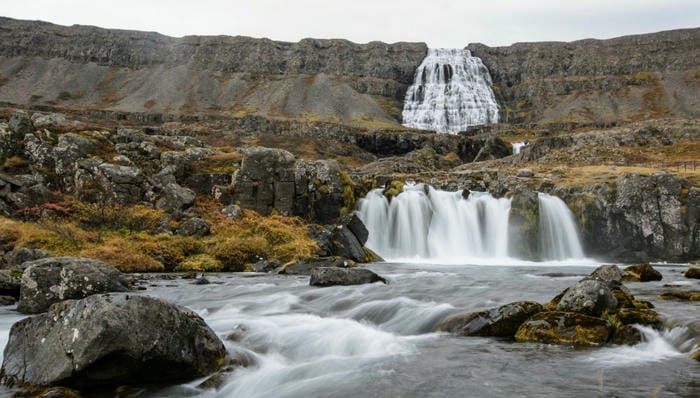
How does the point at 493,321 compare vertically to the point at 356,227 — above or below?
below

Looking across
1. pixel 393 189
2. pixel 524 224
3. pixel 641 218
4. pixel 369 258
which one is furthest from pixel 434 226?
pixel 641 218

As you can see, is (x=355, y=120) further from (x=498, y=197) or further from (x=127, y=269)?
(x=127, y=269)

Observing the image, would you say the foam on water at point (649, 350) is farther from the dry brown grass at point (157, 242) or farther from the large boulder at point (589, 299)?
the dry brown grass at point (157, 242)

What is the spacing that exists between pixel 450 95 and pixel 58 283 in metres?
132

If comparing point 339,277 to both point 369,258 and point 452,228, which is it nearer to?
point 369,258

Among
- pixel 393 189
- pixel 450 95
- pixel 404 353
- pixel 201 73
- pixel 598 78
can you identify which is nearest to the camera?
pixel 404 353

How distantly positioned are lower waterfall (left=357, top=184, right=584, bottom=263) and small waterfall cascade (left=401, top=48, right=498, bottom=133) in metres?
91.6

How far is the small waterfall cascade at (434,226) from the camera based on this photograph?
3750 cm

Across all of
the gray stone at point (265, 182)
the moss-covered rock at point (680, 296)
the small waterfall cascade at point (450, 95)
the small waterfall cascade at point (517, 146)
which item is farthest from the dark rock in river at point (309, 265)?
the small waterfall cascade at point (450, 95)

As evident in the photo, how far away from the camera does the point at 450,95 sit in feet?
449

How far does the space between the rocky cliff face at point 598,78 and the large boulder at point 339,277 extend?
111028 mm

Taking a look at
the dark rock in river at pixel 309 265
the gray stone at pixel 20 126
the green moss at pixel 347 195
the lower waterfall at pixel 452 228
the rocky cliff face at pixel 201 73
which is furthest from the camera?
the rocky cliff face at pixel 201 73

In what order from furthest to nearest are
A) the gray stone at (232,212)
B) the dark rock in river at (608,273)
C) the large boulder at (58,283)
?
the gray stone at (232,212)
the dark rock in river at (608,273)
the large boulder at (58,283)

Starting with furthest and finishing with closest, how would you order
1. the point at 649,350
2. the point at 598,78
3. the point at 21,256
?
the point at 598,78
the point at 21,256
the point at 649,350
